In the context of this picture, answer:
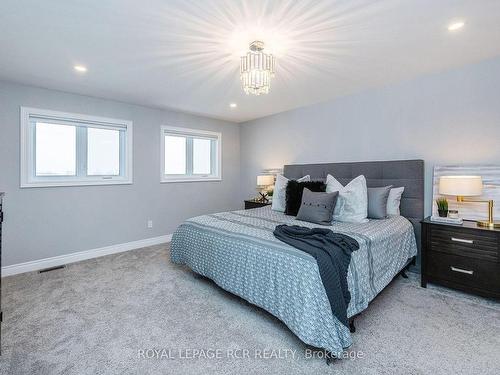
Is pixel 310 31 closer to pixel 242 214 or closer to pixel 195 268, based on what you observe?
pixel 242 214

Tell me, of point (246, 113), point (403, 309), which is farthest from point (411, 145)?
point (246, 113)

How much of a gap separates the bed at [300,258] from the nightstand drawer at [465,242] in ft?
0.95

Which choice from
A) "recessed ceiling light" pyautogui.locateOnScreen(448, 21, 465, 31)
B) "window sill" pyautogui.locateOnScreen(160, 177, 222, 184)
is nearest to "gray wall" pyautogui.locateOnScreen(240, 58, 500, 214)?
"recessed ceiling light" pyautogui.locateOnScreen(448, 21, 465, 31)

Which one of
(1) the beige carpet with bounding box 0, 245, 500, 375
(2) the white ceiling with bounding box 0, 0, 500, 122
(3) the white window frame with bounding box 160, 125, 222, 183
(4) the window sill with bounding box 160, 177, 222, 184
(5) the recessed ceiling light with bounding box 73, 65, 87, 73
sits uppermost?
(2) the white ceiling with bounding box 0, 0, 500, 122

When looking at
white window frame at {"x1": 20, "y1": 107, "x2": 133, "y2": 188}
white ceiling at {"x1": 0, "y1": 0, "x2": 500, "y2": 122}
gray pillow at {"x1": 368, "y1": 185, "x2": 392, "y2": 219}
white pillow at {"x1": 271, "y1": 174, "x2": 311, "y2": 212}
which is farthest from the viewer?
white pillow at {"x1": 271, "y1": 174, "x2": 311, "y2": 212}

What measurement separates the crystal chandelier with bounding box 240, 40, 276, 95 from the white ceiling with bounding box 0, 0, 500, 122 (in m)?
0.11

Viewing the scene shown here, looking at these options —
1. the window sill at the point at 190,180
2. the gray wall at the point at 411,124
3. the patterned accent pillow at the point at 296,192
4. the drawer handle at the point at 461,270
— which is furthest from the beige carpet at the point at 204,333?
the window sill at the point at 190,180

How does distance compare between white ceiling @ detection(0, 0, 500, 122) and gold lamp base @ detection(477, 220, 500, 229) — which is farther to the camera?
gold lamp base @ detection(477, 220, 500, 229)

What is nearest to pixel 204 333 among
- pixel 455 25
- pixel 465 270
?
pixel 465 270

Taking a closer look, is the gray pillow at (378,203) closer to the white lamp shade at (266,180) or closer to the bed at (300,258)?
the bed at (300,258)

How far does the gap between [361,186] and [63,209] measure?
3.89m

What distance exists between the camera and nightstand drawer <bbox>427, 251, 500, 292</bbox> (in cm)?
236

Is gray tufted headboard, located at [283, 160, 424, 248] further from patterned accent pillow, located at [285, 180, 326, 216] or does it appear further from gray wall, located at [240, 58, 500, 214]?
patterned accent pillow, located at [285, 180, 326, 216]

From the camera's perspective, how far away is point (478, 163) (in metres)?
2.76
